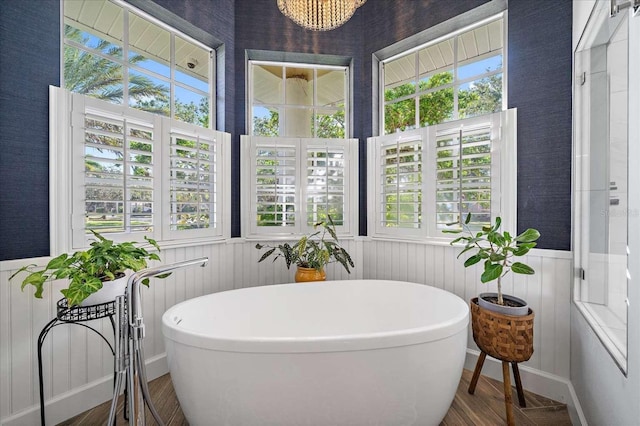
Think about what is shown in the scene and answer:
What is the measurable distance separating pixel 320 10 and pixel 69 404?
2.66m

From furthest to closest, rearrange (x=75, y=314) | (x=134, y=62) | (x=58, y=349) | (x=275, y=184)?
(x=275, y=184) < (x=134, y=62) < (x=58, y=349) < (x=75, y=314)

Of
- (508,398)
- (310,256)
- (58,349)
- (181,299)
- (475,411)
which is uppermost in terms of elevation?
(310,256)

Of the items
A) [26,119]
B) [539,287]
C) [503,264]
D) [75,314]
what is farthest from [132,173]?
[539,287]

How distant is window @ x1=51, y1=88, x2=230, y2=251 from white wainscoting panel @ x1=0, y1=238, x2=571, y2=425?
0.74 feet

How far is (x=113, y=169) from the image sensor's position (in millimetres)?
1904

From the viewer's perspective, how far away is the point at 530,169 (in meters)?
1.97

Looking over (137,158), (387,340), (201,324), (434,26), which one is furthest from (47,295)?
(434,26)

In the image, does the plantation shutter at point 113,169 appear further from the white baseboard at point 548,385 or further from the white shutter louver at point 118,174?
the white baseboard at point 548,385

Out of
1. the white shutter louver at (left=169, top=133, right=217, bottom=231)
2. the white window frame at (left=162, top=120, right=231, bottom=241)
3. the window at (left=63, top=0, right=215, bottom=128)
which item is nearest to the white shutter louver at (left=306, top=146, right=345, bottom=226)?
the white window frame at (left=162, top=120, right=231, bottom=241)

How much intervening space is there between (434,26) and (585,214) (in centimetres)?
175

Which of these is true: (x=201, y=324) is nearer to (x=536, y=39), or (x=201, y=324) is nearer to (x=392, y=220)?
(x=392, y=220)

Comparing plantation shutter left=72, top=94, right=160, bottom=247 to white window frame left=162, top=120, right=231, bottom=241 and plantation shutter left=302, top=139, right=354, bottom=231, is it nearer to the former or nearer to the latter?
white window frame left=162, top=120, right=231, bottom=241

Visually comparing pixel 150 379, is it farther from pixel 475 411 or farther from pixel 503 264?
pixel 503 264

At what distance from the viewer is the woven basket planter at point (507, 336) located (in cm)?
162
